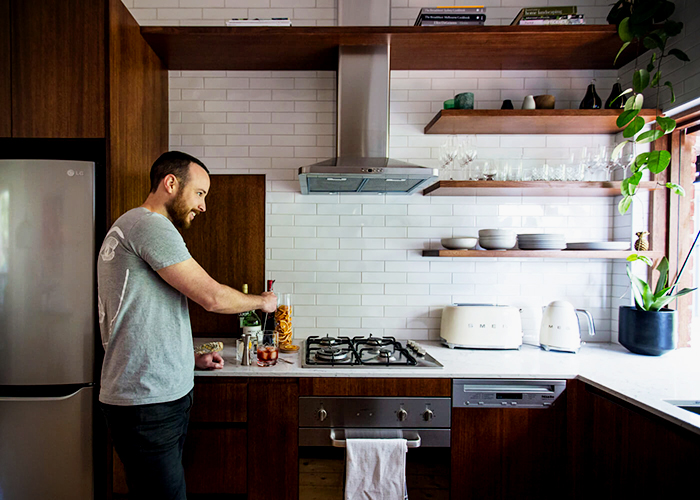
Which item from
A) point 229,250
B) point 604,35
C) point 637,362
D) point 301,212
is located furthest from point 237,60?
point 637,362

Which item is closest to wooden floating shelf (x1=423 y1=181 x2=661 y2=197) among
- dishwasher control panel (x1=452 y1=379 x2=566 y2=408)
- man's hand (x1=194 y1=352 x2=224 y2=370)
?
dishwasher control panel (x1=452 y1=379 x2=566 y2=408)

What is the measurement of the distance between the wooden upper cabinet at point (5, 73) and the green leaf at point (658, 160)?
10.1ft

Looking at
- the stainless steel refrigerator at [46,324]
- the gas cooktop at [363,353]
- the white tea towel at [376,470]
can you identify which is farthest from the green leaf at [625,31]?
the stainless steel refrigerator at [46,324]

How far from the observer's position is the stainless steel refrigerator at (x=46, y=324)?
1990 mm

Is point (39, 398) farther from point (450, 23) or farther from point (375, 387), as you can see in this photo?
point (450, 23)

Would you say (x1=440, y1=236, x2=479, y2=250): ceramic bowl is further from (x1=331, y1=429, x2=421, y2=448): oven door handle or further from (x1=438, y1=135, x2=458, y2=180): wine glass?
(x1=331, y1=429, x2=421, y2=448): oven door handle

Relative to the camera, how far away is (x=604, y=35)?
2.35 metres

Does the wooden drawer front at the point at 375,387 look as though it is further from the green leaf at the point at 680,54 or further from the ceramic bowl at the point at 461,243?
the green leaf at the point at 680,54

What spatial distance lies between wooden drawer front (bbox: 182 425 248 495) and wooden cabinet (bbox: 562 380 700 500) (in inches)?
61.6

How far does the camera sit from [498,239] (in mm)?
2521

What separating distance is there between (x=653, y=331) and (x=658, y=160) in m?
0.91

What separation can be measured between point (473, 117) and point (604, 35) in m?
Answer: 0.79

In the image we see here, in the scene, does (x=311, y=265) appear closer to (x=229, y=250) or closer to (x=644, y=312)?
(x=229, y=250)

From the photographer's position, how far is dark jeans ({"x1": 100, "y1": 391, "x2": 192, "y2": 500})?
1618 millimetres
